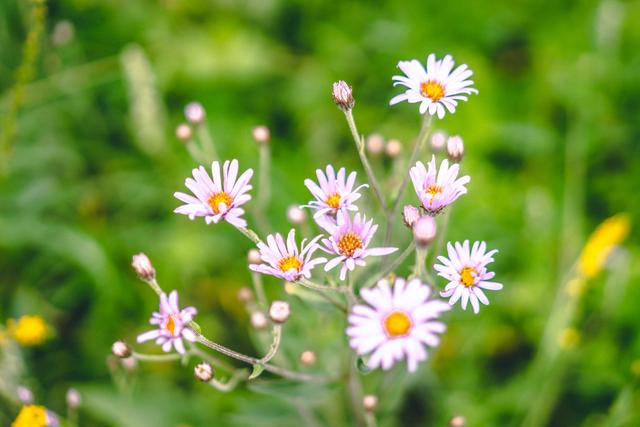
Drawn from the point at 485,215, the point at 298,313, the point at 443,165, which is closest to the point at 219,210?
the point at 443,165

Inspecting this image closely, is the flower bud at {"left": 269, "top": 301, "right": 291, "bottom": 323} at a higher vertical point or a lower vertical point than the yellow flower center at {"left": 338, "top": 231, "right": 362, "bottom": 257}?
lower

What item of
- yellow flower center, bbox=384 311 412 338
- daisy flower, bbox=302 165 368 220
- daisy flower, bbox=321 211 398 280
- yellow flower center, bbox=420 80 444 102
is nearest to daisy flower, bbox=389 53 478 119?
yellow flower center, bbox=420 80 444 102

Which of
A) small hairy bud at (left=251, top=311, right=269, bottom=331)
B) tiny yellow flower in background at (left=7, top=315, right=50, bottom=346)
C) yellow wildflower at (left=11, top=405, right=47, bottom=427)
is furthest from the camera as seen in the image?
tiny yellow flower in background at (left=7, top=315, right=50, bottom=346)

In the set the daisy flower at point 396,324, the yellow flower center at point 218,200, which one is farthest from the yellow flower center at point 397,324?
the yellow flower center at point 218,200

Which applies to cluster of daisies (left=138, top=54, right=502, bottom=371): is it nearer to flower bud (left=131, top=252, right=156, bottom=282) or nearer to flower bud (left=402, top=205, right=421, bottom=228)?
flower bud (left=402, top=205, right=421, bottom=228)

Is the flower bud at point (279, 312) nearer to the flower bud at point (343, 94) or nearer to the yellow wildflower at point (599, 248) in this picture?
the flower bud at point (343, 94)

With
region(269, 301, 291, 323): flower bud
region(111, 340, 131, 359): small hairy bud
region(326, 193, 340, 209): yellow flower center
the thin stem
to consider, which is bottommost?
region(269, 301, 291, 323): flower bud

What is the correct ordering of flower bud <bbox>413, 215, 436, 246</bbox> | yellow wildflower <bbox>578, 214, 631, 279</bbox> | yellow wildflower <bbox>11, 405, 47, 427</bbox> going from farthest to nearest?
1. yellow wildflower <bbox>578, 214, 631, 279</bbox>
2. yellow wildflower <bbox>11, 405, 47, 427</bbox>
3. flower bud <bbox>413, 215, 436, 246</bbox>
